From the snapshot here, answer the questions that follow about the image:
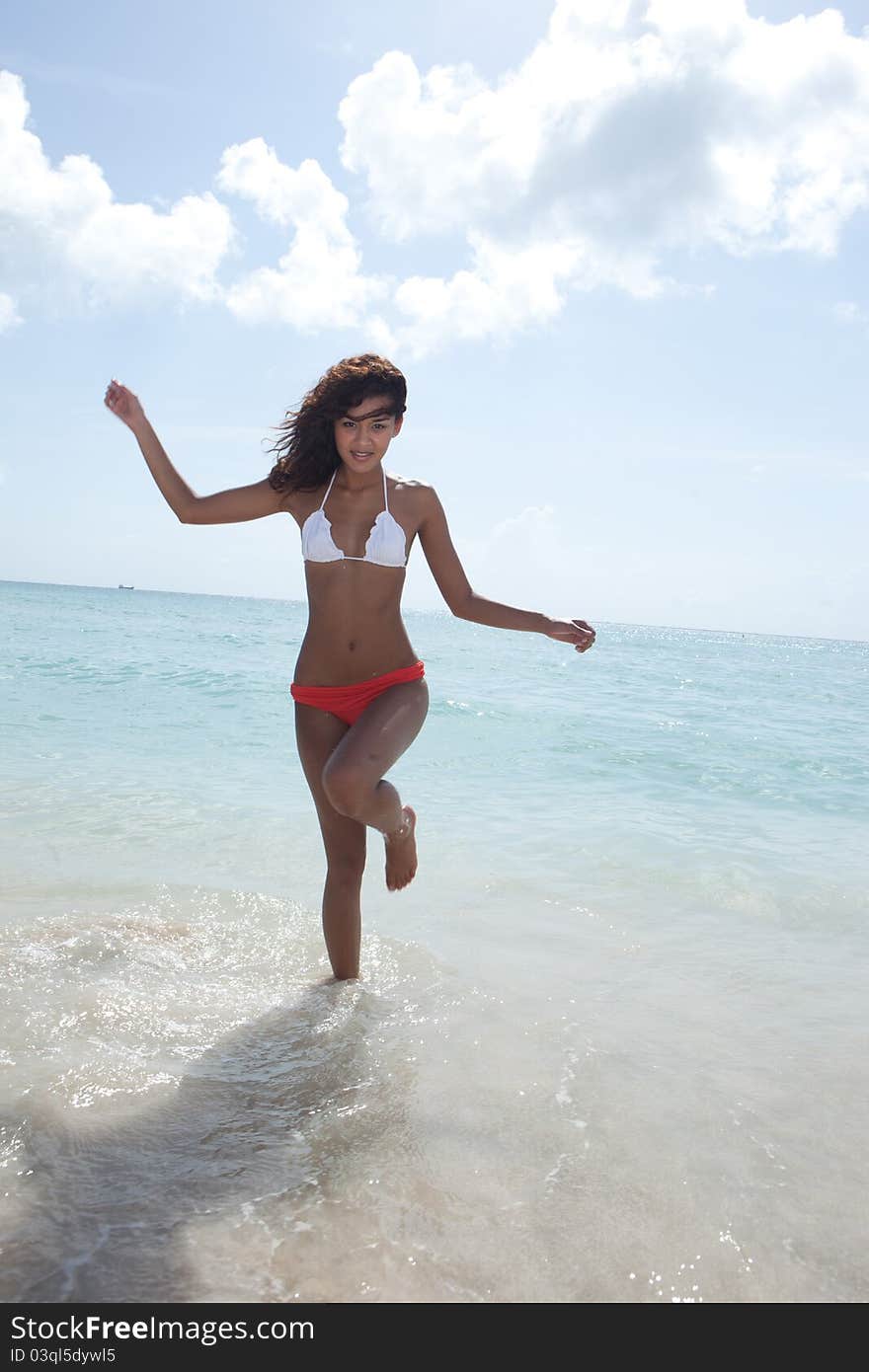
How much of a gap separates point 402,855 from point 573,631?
122 centimetres

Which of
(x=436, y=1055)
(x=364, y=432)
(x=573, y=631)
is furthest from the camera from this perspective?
(x=573, y=631)

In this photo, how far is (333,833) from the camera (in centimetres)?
393

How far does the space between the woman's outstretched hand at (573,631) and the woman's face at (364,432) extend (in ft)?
3.44

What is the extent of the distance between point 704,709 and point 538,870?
13.5m

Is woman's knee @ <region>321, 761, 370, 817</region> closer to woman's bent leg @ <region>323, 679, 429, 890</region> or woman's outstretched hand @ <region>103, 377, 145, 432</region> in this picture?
woman's bent leg @ <region>323, 679, 429, 890</region>

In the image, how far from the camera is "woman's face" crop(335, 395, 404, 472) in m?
3.78

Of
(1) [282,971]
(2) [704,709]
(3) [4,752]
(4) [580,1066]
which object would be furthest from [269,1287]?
(2) [704,709]

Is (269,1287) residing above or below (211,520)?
below

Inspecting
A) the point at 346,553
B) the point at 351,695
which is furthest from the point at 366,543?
the point at 351,695

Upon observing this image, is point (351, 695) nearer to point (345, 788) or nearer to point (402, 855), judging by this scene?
point (345, 788)

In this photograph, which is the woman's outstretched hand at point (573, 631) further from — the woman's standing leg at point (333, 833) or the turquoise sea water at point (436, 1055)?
the turquoise sea water at point (436, 1055)

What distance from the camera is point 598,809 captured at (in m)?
8.43
